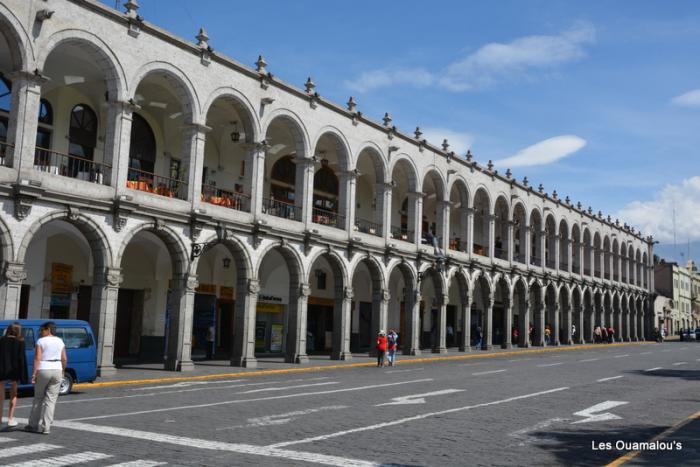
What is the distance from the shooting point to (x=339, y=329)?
1261 inches

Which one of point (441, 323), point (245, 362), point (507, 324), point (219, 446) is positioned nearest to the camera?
point (219, 446)

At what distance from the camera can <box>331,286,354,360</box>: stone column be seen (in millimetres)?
31797

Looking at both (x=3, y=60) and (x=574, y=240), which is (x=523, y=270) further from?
(x=3, y=60)

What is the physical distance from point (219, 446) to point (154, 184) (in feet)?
66.7

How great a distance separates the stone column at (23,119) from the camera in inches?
781

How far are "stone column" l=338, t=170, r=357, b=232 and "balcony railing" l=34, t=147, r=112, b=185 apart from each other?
36.0 ft

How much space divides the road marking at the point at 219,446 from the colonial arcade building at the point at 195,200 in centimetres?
994

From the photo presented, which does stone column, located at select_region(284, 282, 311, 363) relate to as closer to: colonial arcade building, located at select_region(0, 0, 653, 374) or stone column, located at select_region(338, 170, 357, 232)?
colonial arcade building, located at select_region(0, 0, 653, 374)

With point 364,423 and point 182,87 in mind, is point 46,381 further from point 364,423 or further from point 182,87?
point 182,87

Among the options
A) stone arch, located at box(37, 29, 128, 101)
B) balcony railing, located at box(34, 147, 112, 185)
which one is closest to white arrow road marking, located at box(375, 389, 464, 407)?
balcony railing, located at box(34, 147, 112, 185)

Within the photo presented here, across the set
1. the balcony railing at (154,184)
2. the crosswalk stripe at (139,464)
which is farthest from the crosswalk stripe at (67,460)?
the balcony railing at (154,184)

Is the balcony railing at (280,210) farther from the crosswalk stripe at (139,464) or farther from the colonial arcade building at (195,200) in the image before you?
the crosswalk stripe at (139,464)

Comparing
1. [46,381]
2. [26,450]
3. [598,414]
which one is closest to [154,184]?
[46,381]

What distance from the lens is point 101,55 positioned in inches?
876
